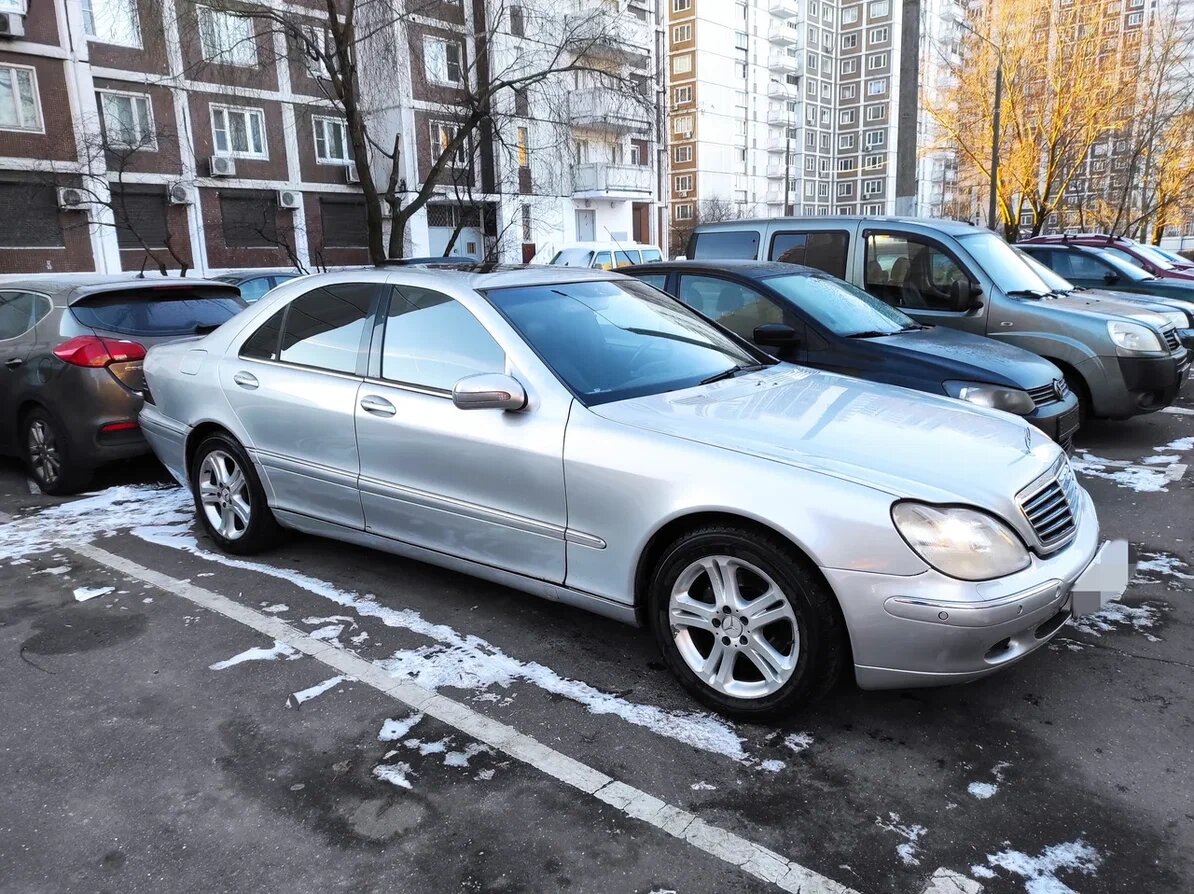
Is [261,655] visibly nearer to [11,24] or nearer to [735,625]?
[735,625]

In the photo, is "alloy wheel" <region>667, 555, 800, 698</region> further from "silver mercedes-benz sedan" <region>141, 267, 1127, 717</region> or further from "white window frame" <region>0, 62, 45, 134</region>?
"white window frame" <region>0, 62, 45, 134</region>

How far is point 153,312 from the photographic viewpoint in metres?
6.09

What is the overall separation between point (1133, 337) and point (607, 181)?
1431 inches

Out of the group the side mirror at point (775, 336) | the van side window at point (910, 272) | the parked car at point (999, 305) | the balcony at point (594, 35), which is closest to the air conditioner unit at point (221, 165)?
the balcony at point (594, 35)

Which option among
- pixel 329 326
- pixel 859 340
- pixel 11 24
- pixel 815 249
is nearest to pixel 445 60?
pixel 11 24

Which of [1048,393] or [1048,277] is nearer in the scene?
[1048,393]

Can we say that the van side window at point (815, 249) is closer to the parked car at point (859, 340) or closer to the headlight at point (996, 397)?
the parked car at point (859, 340)

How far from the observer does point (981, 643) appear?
2.66 m

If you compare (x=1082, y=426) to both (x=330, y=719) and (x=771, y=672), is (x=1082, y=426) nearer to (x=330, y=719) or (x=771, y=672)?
(x=771, y=672)

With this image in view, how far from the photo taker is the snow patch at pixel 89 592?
14.0 feet

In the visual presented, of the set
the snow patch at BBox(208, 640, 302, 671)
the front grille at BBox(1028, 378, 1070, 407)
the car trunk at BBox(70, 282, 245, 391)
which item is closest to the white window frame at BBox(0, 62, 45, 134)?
the car trunk at BBox(70, 282, 245, 391)

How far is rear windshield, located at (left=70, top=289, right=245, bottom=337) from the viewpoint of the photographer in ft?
19.4

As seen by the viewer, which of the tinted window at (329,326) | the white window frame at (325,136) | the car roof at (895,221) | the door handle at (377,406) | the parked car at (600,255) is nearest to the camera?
the door handle at (377,406)

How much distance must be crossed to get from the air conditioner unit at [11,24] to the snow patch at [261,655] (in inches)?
1094
